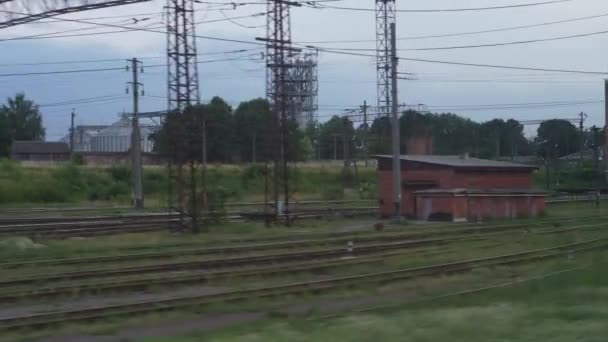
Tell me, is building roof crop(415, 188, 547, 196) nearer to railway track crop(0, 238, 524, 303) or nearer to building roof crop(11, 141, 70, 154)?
railway track crop(0, 238, 524, 303)

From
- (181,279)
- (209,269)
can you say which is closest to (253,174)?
(209,269)

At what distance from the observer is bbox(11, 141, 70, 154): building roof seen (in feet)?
431

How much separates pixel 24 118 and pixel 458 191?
123637 millimetres

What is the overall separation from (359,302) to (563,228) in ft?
82.4

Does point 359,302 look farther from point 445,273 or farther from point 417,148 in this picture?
point 417,148

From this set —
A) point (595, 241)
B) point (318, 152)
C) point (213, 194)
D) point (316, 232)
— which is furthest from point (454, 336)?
point (318, 152)

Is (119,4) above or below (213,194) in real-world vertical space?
above

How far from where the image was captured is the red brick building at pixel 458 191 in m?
54.5

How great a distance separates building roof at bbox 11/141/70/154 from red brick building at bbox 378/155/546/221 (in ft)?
273

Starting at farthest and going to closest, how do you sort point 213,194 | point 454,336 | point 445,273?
point 213,194 → point 445,273 → point 454,336

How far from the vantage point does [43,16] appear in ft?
67.4

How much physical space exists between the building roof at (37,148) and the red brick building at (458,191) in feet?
273

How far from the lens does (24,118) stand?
162500mm

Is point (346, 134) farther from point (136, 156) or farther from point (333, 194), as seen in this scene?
point (136, 156)
